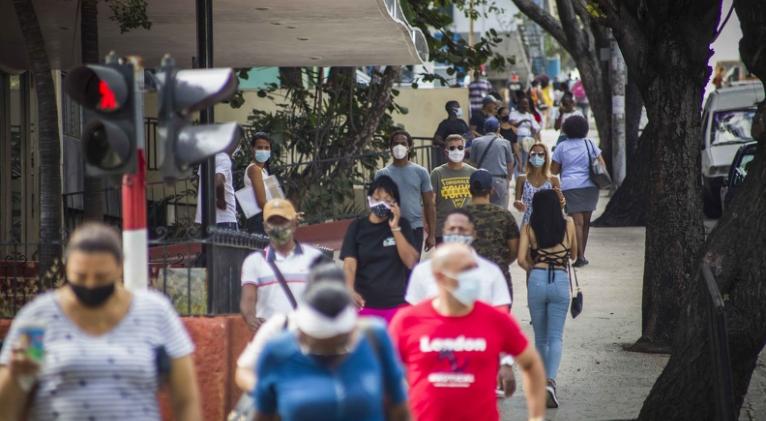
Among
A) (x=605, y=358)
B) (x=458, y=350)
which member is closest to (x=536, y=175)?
(x=605, y=358)

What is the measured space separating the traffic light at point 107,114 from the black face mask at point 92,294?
4.98ft

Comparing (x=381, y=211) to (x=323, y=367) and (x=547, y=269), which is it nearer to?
(x=547, y=269)

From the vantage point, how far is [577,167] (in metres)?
15.9

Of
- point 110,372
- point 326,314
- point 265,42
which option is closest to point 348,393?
point 326,314

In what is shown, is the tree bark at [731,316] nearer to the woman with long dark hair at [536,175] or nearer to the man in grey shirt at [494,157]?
the woman with long dark hair at [536,175]

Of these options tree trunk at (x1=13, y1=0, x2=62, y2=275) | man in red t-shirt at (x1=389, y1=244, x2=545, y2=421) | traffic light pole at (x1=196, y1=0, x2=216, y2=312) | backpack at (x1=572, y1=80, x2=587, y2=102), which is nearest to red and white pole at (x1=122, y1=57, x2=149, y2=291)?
man in red t-shirt at (x1=389, y1=244, x2=545, y2=421)

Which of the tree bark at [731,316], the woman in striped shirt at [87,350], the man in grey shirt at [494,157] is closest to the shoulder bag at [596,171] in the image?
the man in grey shirt at [494,157]

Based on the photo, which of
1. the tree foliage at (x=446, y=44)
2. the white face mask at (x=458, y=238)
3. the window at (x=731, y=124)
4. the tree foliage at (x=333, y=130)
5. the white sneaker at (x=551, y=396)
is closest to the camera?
the white face mask at (x=458, y=238)

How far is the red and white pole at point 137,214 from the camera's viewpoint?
22.8 ft

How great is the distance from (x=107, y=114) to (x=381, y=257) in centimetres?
309

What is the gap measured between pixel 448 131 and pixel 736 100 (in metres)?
6.54

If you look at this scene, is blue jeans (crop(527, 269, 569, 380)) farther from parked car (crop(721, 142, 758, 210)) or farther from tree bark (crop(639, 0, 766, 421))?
parked car (crop(721, 142, 758, 210))

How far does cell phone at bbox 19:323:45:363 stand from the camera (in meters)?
5.35

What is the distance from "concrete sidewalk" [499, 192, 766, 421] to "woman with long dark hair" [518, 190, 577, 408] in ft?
1.86
